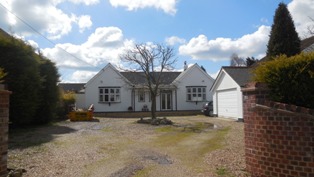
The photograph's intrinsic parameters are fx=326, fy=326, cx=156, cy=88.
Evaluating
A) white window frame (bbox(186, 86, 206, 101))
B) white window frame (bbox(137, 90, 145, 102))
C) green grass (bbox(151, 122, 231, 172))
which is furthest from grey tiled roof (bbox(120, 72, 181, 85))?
green grass (bbox(151, 122, 231, 172))

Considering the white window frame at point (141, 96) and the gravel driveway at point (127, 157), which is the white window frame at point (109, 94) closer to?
the white window frame at point (141, 96)

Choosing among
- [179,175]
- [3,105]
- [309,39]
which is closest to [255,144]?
[179,175]

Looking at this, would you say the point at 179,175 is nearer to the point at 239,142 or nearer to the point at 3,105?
the point at 3,105

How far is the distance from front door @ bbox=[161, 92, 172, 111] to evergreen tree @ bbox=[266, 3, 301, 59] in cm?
1948

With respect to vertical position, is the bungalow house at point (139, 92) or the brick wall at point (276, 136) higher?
the bungalow house at point (139, 92)

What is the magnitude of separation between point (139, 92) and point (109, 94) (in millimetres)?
3334

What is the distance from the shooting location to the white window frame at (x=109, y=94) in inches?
1414

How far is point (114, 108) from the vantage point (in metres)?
A: 36.0

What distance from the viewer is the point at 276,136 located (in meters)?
6.23

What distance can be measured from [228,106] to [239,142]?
1378 centimetres

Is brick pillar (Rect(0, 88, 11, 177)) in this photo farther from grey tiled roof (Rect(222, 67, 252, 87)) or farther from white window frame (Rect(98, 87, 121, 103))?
white window frame (Rect(98, 87, 121, 103))

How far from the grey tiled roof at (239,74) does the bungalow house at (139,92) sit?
401 inches

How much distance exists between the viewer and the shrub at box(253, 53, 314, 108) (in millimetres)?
6406

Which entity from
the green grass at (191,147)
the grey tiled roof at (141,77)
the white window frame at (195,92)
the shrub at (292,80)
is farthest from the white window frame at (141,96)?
the shrub at (292,80)
